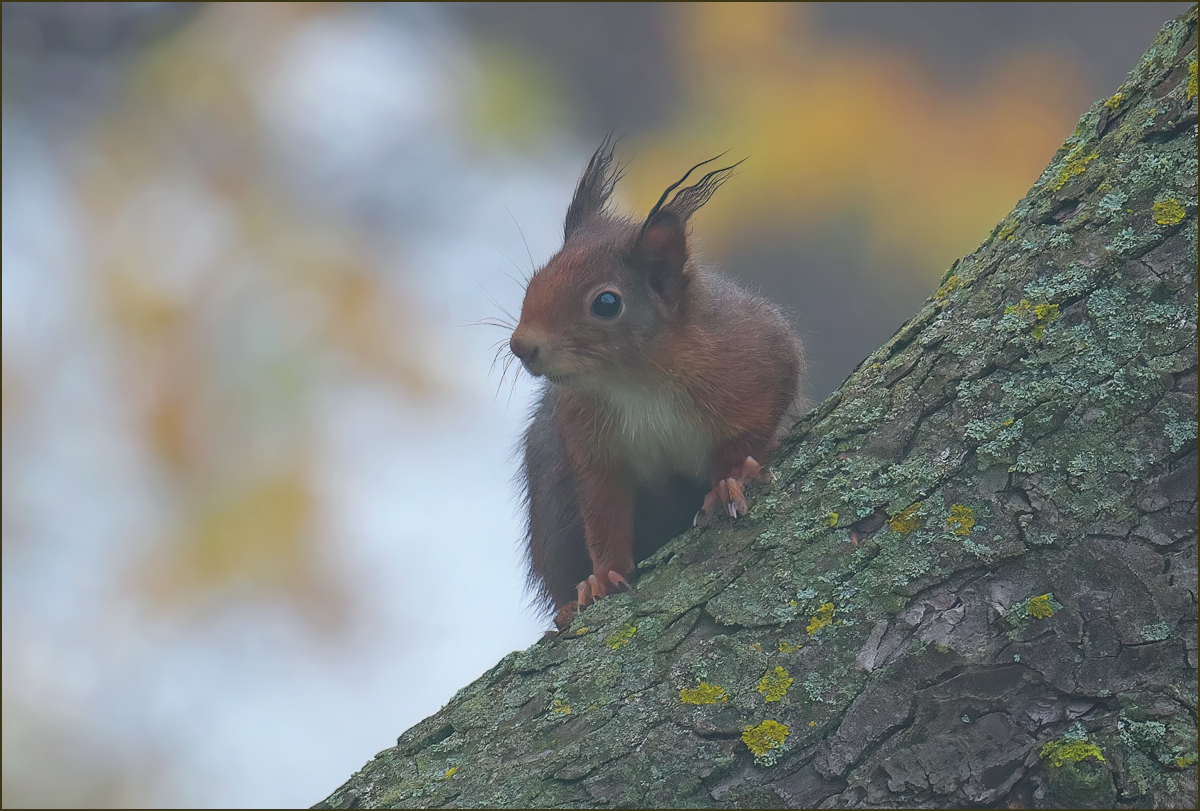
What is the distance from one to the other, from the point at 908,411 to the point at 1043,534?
51 centimetres

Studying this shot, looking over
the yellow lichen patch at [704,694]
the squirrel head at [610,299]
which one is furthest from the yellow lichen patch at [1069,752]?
the squirrel head at [610,299]

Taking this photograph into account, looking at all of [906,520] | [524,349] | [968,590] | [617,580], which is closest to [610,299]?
[524,349]

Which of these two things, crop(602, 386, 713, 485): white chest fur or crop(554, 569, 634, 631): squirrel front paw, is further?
crop(602, 386, 713, 485): white chest fur

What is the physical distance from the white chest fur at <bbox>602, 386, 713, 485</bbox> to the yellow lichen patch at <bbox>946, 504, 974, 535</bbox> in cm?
140

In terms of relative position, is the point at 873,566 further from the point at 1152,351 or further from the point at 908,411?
the point at 1152,351

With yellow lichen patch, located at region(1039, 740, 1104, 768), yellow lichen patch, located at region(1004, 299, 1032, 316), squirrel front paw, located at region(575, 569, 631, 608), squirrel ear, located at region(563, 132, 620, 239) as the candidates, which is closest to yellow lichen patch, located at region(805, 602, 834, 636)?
yellow lichen patch, located at region(1039, 740, 1104, 768)

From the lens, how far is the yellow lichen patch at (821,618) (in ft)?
8.47

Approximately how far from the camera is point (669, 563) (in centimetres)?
304

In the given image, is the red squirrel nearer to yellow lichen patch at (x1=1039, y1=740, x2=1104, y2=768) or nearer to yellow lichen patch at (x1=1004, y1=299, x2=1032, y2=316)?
yellow lichen patch at (x1=1004, y1=299, x2=1032, y2=316)

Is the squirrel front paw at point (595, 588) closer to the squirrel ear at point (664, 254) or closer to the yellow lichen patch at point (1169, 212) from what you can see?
the squirrel ear at point (664, 254)

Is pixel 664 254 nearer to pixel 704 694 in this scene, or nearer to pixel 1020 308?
pixel 1020 308

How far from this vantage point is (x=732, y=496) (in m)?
3.00

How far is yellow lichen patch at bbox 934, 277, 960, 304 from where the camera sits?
2.88 meters

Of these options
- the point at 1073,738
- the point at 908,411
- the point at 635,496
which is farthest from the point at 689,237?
the point at 1073,738
